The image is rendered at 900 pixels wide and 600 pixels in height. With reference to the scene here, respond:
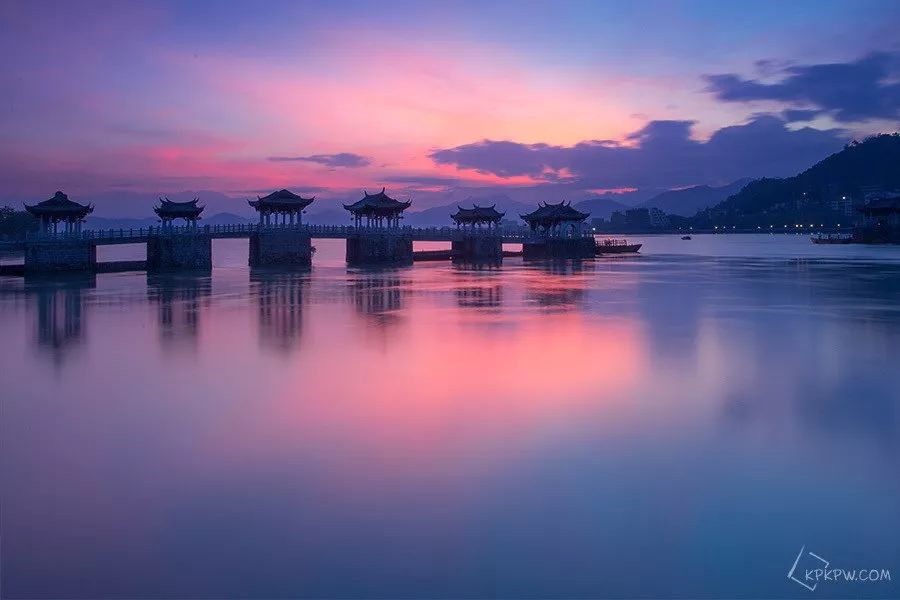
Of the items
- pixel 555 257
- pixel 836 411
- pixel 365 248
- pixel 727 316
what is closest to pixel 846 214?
pixel 555 257

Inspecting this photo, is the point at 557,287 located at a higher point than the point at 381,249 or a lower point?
lower

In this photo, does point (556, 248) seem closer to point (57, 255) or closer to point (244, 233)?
point (244, 233)

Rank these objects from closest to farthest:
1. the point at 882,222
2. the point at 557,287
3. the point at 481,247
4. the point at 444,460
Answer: the point at 444,460 < the point at 557,287 < the point at 481,247 < the point at 882,222

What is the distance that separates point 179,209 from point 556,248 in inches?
1451

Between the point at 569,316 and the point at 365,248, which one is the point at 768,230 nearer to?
the point at 365,248

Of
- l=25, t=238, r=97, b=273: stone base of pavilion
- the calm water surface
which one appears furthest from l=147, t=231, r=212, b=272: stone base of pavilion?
the calm water surface

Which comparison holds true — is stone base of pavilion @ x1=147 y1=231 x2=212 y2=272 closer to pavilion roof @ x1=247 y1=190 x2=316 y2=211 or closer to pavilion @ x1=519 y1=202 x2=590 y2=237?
pavilion roof @ x1=247 y1=190 x2=316 y2=211

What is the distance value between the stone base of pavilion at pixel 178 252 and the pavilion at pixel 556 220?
34.5 metres

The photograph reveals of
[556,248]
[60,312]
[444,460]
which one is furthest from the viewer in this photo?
[556,248]

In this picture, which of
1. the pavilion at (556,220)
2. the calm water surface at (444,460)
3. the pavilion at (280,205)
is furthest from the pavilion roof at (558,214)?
the calm water surface at (444,460)

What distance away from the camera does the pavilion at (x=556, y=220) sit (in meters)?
71.0

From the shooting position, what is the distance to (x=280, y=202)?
2071 inches

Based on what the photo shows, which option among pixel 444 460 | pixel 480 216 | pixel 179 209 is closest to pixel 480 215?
pixel 480 216

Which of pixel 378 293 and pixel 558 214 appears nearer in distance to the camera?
pixel 378 293
